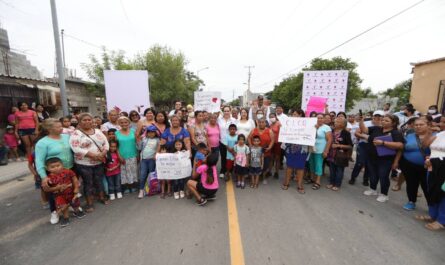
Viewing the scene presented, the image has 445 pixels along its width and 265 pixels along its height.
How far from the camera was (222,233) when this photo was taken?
3002 millimetres

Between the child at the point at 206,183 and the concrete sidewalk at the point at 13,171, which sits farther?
the concrete sidewalk at the point at 13,171

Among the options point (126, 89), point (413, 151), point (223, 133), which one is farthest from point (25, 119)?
point (413, 151)

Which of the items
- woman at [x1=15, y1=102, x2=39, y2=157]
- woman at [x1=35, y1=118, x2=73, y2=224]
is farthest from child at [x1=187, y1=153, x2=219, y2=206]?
woman at [x1=15, y1=102, x2=39, y2=157]

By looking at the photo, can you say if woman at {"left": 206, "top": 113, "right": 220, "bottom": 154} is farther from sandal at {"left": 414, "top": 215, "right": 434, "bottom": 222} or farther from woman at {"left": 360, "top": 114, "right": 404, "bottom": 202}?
sandal at {"left": 414, "top": 215, "right": 434, "bottom": 222}

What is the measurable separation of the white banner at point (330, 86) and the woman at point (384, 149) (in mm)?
2700

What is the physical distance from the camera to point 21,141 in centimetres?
696

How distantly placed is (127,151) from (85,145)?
822mm

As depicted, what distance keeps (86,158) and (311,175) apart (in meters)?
4.99

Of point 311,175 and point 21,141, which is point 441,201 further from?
point 21,141

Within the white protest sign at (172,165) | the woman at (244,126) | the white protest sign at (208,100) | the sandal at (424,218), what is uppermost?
the white protest sign at (208,100)

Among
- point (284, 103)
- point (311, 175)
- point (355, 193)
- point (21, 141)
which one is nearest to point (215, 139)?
point (311, 175)

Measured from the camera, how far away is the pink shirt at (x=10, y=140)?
6.75 meters


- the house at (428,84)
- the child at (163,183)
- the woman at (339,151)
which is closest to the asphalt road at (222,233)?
the child at (163,183)

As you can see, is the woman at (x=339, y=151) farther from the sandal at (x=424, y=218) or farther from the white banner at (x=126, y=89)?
the white banner at (x=126, y=89)
